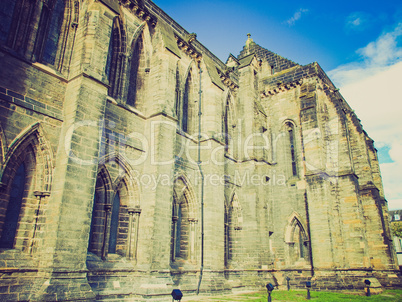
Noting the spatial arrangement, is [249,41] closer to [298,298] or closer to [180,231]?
[180,231]

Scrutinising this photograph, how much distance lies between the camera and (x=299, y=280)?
1598cm

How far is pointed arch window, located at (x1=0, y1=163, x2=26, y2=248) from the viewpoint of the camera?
7.66m

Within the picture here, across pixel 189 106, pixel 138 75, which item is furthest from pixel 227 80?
pixel 138 75

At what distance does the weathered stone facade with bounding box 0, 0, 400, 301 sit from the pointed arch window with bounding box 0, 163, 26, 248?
0.03 meters

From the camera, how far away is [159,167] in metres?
11.3

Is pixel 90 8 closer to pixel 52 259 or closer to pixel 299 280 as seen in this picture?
pixel 52 259

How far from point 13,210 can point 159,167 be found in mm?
4802

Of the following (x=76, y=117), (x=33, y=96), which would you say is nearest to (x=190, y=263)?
(x=76, y=117)

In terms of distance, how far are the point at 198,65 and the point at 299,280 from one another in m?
12.3

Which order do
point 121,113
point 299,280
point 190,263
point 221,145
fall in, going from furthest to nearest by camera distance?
point 299,280, point 221,145, point 190,263, point 121,113

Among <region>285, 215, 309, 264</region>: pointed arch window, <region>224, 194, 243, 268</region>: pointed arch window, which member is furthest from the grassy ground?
<region>224, 194, 243, 268</region>: pointed arch window

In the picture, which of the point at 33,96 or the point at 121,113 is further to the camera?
the point at 121,113

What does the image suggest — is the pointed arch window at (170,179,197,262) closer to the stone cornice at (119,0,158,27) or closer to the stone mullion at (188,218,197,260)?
the stone mullion at (188,218,197,260)

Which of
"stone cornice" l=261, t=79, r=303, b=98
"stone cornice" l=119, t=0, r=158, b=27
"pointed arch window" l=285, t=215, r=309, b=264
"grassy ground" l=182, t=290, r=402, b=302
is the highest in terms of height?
"stone cornice" l=261, t=79, r=303, b=98
